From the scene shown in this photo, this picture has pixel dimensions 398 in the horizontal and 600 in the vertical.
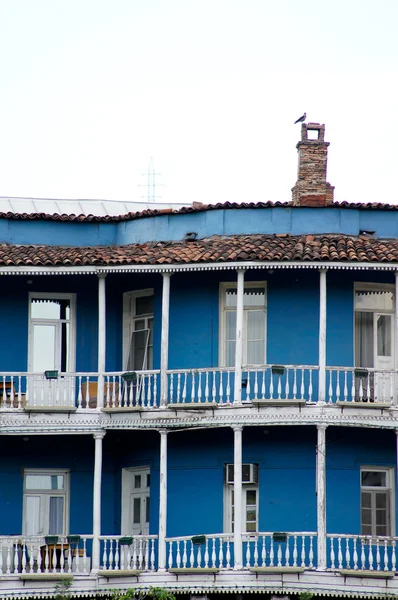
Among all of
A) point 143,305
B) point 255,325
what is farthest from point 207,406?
point 143,305

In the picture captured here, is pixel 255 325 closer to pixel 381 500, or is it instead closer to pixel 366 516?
pixel 381 500

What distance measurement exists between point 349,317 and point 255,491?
4203 mm

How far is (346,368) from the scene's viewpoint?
3672cm

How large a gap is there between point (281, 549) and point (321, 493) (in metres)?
1.37

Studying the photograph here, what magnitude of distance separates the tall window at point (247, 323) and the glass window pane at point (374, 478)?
3206 mm

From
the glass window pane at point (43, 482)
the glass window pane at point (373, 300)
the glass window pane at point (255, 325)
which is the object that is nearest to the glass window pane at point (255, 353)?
the glass window pane at point (255, 325)

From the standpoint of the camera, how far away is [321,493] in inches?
1423

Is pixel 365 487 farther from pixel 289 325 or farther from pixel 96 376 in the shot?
pixel 96 376

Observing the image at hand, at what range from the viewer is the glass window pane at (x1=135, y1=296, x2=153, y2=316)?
39281 millimetres

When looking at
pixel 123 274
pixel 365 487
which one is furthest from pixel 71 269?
pixel 365 487

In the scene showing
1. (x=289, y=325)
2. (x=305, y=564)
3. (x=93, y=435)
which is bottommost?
(x=305, y=564)

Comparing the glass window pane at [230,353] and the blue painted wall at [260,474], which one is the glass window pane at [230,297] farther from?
the blue painted wall at [260,474]

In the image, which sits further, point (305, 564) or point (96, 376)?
point (96, 376)

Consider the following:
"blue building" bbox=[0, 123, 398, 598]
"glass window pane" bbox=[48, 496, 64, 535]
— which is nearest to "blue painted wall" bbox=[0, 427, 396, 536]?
"blue building" bbox=[0, 123, 398, 598]
